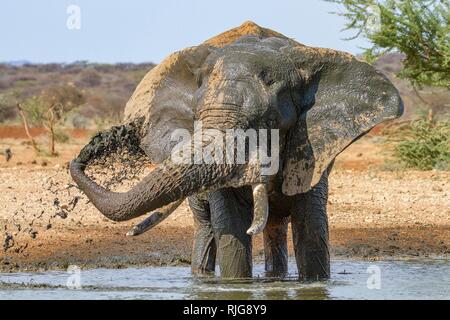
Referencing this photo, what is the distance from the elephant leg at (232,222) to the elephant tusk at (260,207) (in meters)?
0.56

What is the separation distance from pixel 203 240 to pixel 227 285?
1204 millimetres

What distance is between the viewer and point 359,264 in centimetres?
1092

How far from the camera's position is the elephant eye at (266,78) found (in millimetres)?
7957

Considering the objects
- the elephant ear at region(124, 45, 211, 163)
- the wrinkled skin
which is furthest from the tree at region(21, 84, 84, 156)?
the wrinkled skin

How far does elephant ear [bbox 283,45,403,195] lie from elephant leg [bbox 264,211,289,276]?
1.31 m

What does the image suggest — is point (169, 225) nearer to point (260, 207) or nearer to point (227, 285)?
point (227, 285)

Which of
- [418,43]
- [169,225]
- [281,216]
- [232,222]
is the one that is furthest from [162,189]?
[418,43]

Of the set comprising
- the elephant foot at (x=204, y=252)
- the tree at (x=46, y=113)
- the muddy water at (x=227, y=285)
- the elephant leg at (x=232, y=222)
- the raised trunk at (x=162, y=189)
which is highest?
the tree at (x=46, y=113)

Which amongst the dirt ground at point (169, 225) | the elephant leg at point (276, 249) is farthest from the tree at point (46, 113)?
the elephant leg at point (276, 249)

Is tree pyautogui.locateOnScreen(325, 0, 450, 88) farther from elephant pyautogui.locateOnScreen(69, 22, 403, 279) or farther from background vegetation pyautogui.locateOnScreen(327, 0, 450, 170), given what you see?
elephant pyautogui.locateOnScreen(69, 22, 403, 279)

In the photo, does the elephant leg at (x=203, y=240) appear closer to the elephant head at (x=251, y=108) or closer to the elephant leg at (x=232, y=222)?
the elephant head at (x=251, y=108)

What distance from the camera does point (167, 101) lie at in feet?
28.5
